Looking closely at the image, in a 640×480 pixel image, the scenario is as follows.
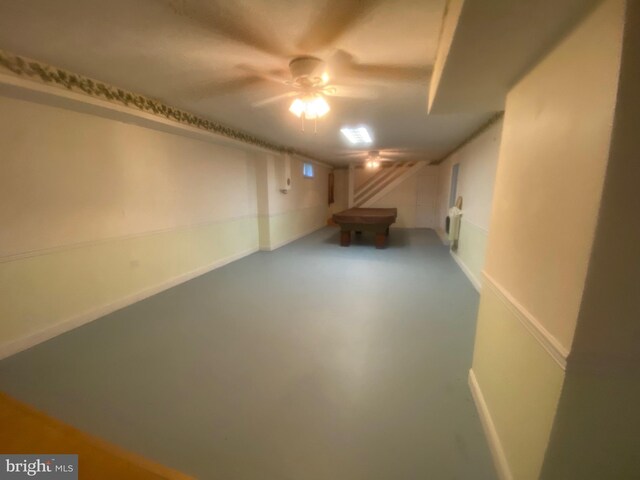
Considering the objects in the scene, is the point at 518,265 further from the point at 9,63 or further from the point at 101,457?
the point at 9,63

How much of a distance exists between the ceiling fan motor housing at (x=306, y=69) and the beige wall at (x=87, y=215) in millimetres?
2162

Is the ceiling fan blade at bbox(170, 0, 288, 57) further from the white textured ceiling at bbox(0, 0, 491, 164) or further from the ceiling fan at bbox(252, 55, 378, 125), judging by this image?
the ceiling fan at bbox(252, 55, 378, 125)

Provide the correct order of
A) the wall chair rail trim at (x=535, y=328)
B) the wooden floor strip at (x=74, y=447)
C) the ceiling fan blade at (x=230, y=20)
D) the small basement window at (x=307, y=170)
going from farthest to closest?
the small basement window at (x=307, y=170) → the ceiling fan blade at (x=230, y=20) → the wooden floor strip at (x=74, y=447) → the wall chair rail trim at (x=535, y=328)

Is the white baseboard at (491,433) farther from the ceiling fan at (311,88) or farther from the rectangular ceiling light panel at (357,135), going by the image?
the rectangular ceiling light panel at (357,135)

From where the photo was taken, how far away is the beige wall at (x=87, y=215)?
2115 mm

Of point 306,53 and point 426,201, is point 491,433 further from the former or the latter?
point 426,201

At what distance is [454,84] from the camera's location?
4.87ft

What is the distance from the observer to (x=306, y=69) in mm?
1871

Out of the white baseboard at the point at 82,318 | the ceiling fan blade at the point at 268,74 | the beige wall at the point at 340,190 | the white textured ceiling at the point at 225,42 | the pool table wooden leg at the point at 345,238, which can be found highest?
the white textured ceiling at the point at 225,42

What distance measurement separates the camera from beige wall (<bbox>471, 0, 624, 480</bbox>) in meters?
0.77

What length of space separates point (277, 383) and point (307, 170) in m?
6.19

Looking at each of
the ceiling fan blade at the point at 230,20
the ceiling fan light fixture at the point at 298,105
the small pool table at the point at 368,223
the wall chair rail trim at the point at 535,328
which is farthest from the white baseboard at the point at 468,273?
the ceiling fan blade at the point at 230,20

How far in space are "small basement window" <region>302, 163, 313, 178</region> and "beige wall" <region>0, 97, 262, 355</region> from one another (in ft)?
10.8

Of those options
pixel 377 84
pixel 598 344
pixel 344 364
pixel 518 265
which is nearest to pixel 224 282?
pixel 344 364
